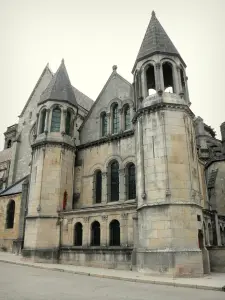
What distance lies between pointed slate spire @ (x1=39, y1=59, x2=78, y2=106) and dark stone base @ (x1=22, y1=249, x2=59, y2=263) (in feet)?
40.4

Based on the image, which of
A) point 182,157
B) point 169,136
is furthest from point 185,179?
point 169,136

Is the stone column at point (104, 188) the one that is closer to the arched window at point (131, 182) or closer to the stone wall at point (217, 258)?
the arched window at point (131, 182)

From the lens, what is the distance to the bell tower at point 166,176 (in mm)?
13398

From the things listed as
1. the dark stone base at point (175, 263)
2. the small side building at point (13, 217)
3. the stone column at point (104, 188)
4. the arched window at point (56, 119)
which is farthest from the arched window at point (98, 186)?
the dark stone base at point (175, 263)

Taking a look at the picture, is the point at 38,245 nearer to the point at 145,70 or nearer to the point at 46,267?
the point at 46,267

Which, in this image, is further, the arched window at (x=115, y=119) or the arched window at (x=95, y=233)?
the arched window at (x=115, y=119)

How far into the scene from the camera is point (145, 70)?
60.7 feet

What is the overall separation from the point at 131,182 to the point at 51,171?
627cm

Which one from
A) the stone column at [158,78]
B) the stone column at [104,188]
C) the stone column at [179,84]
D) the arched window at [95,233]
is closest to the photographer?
the stone column at [158,78]

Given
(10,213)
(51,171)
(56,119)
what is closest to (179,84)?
(56,119)

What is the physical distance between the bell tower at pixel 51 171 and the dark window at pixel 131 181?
495cm

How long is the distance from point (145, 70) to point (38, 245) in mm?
14331

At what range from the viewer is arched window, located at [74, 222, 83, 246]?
18.8m

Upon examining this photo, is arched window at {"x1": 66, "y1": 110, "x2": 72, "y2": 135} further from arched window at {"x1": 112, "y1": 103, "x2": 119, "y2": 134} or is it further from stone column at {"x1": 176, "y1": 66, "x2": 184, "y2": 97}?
stone column at {"x1": 176, "y1": 66, "x2": 184, "y2": 97}
